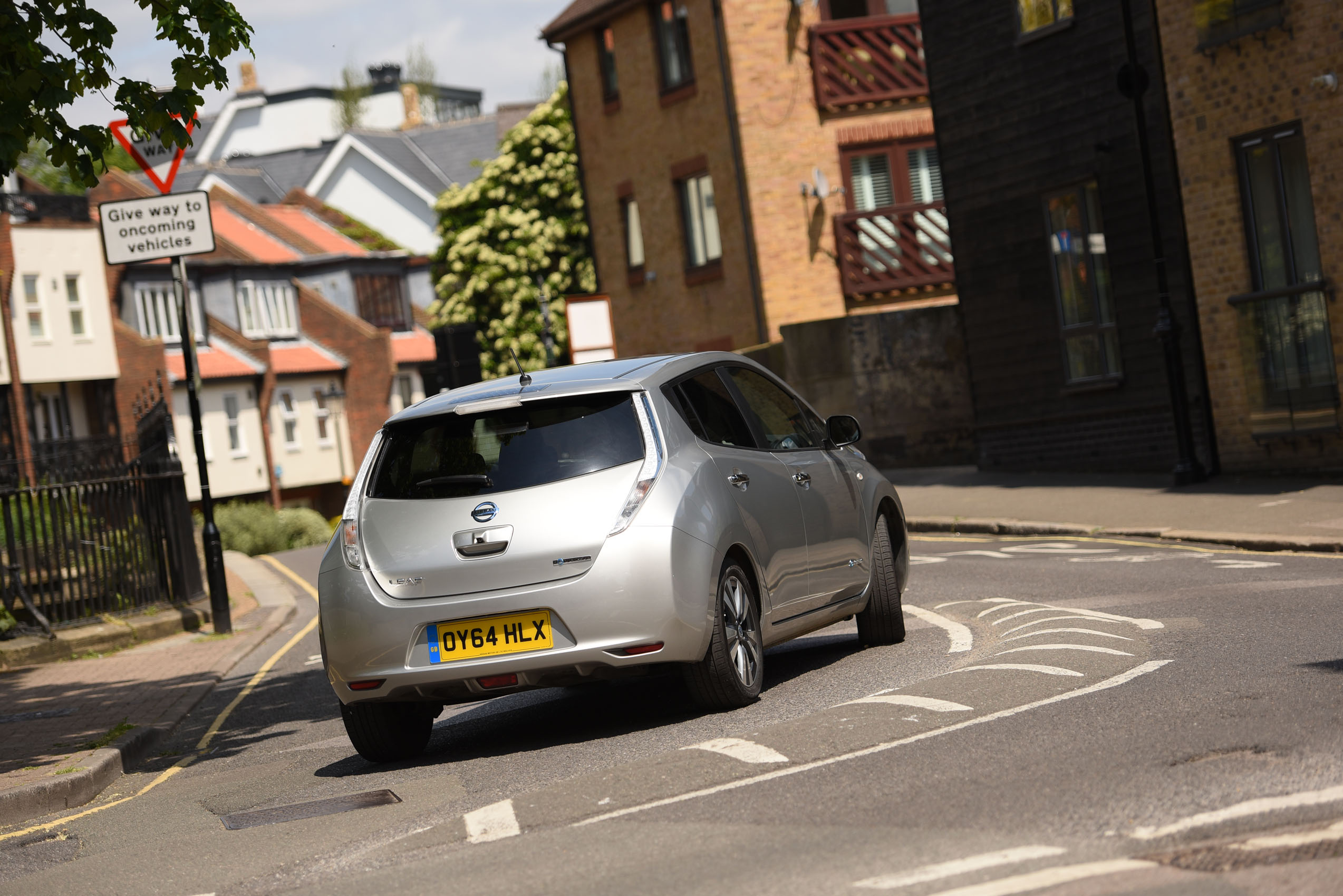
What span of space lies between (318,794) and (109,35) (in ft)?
14.8

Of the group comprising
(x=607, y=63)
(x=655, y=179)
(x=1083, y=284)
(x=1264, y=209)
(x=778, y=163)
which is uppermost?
(x=607, y=63)

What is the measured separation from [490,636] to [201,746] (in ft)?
10.7

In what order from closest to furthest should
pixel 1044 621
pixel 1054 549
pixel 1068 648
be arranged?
pixel 1068 648
pixel 1044 621
pixel 1054 549

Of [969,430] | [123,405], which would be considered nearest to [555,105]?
[123,405]

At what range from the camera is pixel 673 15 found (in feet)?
104

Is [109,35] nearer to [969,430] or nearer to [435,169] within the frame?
[969,430]

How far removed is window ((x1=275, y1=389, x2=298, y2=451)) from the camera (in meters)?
55.8

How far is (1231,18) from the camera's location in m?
18.2

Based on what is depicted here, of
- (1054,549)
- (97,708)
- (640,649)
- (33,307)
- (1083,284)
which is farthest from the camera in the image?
(33,307)

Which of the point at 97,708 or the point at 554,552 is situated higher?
the point at 554,552

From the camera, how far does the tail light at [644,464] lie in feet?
24.3

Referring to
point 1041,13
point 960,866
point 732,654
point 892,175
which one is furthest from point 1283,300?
point 960,866

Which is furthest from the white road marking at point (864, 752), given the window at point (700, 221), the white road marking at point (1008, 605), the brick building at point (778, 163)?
the window at point (700, 221)

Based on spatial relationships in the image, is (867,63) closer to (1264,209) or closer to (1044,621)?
(1264,209)
